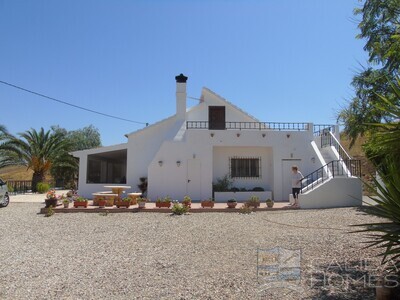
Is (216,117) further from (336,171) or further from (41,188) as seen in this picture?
(41,188)

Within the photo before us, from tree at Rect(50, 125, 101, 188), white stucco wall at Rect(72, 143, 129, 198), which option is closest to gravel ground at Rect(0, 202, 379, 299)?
white stucco wall at Rect(72, 143, 129, 198)

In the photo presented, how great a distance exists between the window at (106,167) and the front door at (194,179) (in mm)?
4887

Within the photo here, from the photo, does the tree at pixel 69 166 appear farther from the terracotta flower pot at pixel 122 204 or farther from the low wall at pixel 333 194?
the low wall at pixel 333 194

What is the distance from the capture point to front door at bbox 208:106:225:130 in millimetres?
18703

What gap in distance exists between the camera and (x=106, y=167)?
2300cm

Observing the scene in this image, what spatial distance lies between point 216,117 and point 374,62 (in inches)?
385

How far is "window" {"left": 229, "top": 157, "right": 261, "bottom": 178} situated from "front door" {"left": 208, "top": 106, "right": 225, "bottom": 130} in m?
2.07

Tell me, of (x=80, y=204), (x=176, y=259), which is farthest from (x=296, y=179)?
(x=80, y=204)

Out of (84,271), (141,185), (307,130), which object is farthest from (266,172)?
(84,271)

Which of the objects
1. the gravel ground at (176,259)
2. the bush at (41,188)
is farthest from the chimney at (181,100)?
the bush at (41,188)

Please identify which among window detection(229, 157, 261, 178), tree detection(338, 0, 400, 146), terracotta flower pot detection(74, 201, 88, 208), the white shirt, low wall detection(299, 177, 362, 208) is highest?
tree detection(338, 0, 400, 146)

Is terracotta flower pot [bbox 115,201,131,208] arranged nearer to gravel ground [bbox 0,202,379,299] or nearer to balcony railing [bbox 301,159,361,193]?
gravel ground [bbox 0,202,379,299]

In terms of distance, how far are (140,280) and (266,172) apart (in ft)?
45.0

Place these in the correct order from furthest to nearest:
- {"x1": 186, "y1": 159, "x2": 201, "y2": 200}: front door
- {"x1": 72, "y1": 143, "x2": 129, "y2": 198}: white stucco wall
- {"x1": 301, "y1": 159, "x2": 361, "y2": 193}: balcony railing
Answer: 1. {"x1": 72, "y1": 143, "x2": 129, "y2": 198}: white stucco wall
2. {"x1": 186, "y1": 159, "x2": 201, "y2": 200}: front door
3. {"x1": 301, "y1": 159, "x2": 361, "y2": 193}: balcony railing
